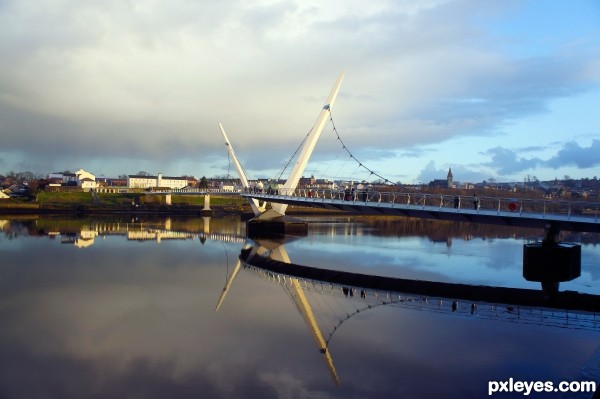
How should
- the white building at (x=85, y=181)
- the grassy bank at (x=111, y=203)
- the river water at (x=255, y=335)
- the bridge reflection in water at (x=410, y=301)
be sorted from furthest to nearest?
1. the white building at (x=85, y=181)
2. the grassy bank at (x=111, y=203)
3. the bridge reflection in water at (x=410, y=301)
4. the river water at (x=255, y=335)

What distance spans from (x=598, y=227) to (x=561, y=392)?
443 inches

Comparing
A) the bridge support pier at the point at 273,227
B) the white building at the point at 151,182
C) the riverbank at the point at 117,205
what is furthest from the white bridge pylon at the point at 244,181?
the white building at the point at 151,182

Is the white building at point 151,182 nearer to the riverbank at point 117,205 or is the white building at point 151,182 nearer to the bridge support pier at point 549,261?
the riverbank at point 117,205

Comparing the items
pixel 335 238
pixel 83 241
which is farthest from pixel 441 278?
pixel 83 241

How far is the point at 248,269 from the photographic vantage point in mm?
22609

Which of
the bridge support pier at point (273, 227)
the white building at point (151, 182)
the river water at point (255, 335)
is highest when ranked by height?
the white building at point (151, 182)

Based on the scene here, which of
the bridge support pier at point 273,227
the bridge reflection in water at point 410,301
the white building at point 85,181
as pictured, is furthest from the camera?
the white building at point 85,181

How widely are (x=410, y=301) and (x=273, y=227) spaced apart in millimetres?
22784

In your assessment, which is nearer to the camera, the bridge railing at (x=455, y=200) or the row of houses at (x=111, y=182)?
the bridge railing at (x=455, y=200)

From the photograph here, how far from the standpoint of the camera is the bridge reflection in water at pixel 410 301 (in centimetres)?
1362

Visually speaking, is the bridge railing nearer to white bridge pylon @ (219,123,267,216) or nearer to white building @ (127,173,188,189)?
white bridge pylon @ (219,123,267,216)

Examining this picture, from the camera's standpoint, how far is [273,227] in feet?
125

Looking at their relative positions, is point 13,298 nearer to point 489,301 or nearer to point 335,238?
point 489,301

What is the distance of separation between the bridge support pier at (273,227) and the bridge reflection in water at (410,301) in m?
16.3
